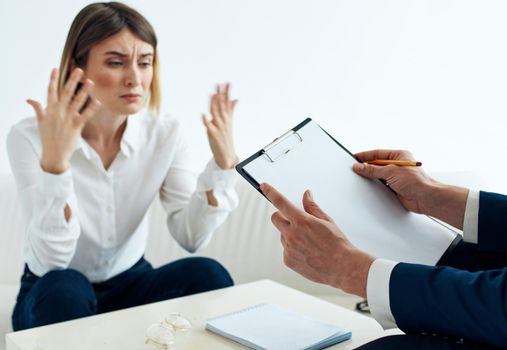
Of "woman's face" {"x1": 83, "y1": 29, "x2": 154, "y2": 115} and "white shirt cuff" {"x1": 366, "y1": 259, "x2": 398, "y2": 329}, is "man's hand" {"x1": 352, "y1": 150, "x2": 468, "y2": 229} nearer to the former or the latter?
"white shirt cuff" {"x1": 366, "y1": 259, "x2": 398, "y2": 329}

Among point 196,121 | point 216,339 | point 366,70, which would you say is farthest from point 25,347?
point 366,70

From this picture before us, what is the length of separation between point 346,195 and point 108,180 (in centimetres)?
81

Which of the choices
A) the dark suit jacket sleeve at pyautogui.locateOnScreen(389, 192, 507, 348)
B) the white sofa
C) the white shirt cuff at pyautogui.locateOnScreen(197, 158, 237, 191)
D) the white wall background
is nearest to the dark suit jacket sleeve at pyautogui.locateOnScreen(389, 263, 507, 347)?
the dark suit jacket sleeve at pyautogui.locateOnScreen(389, 192, 507, 348)

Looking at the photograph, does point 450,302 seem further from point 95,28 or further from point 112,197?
point 95,28

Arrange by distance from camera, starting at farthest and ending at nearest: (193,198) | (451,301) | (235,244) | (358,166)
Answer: (235,244) → (193,198) → (358,166) → (451,301)

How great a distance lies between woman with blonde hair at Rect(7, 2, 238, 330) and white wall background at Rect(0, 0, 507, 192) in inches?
36.8

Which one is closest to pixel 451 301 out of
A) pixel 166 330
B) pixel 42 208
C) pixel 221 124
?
pixel 166 330

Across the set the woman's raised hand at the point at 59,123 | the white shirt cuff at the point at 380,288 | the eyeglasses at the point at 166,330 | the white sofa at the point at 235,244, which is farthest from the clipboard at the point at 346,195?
the white sofa at the point at 235,244

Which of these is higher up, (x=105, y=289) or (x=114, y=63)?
(x=114, y=63)

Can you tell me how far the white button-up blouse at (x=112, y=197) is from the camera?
1.56m

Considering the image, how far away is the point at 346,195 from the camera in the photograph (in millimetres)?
Result: 1199

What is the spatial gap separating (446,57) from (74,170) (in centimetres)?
164

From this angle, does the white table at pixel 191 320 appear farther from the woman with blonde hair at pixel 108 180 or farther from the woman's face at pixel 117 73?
the woman's face at pixel 117 73

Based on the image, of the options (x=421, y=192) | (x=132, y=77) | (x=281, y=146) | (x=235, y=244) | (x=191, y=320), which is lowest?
(x=235, y=244)
